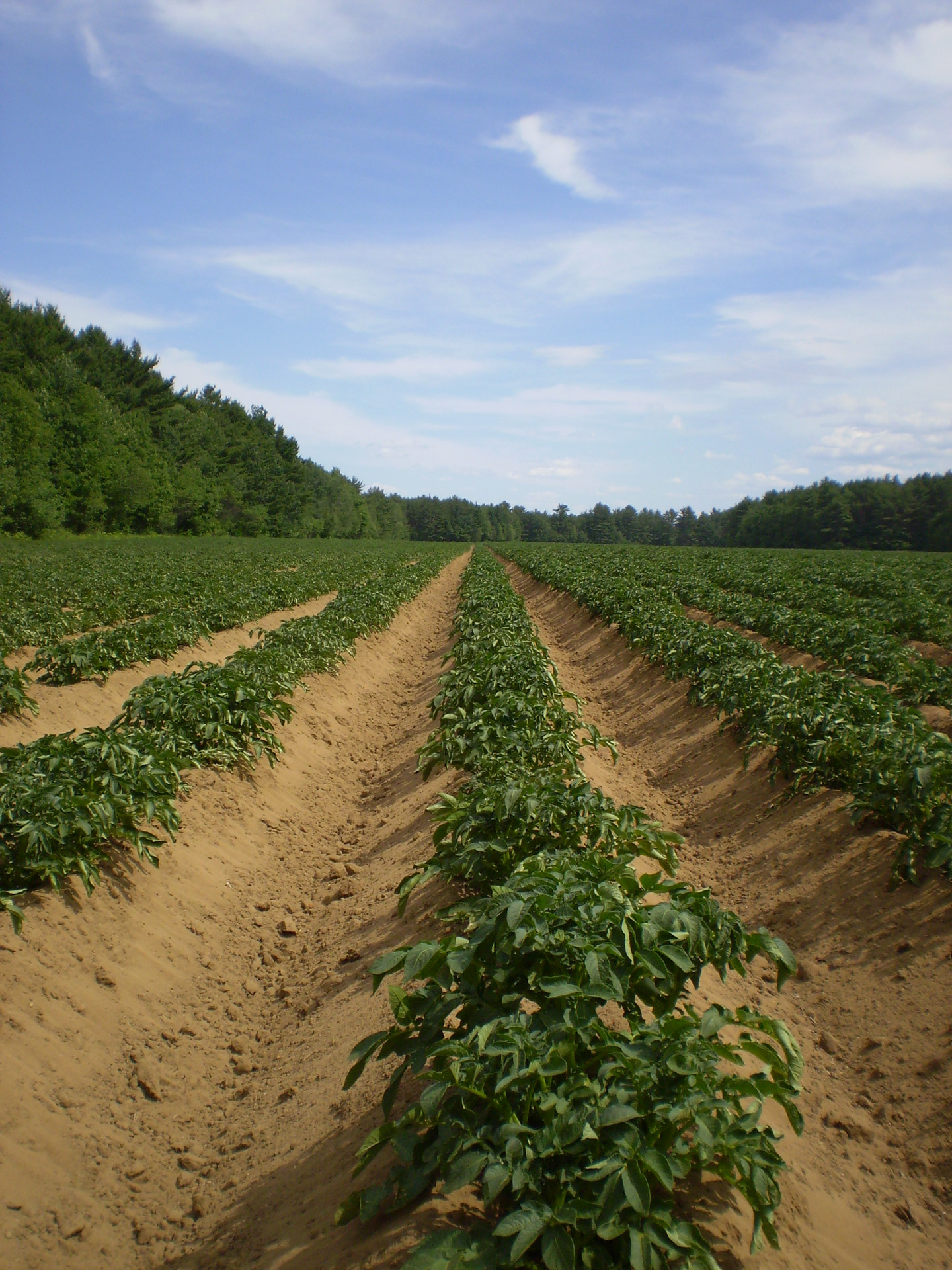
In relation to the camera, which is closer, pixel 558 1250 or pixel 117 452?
pixel 558 1250

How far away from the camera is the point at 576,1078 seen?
2.05 meters

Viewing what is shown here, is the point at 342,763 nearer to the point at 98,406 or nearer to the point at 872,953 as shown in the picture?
the point at 872,953

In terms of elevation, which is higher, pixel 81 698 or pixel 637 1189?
pixel 637 1189

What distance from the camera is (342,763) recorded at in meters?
8.60

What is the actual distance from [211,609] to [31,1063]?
11696 mm

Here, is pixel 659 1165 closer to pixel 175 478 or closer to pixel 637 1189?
pixel 637 1189

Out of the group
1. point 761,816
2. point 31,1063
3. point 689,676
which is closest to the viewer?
point 31,1063

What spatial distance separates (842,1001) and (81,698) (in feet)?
30.8

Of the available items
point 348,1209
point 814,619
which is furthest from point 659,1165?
point 814,619

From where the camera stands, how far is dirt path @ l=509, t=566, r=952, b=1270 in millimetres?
2730

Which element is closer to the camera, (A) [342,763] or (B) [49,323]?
(A) [342,763]

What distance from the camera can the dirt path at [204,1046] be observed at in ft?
9.16

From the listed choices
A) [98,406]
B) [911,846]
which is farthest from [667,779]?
[98,406]

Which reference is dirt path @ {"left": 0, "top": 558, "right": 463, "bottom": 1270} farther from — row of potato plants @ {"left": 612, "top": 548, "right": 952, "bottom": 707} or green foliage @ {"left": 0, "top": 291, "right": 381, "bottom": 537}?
green foliage @ {"left": 0, "top": 291, "right": 381, "bottom": 537}
